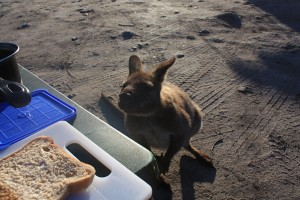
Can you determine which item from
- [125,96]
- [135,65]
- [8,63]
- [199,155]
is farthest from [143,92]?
[8,63]

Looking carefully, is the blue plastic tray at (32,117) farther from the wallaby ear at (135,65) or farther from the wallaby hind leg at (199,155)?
the wallaby hind leg at (199,155)

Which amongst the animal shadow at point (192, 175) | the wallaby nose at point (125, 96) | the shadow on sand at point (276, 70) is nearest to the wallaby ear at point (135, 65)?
the wallaby nose at point (125, 96)

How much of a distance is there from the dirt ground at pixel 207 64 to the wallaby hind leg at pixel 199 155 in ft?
0.22

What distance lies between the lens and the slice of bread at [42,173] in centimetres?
141

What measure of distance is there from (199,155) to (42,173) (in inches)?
73.1

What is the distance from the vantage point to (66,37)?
19.4 feet

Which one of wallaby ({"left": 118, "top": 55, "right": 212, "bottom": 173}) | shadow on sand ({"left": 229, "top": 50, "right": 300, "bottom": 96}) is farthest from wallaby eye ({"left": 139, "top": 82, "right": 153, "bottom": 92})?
shadow on sand ({"left": 229, "top": 50, "right": 300, "bottom": 96})

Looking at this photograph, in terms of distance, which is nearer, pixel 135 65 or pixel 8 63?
pixel 8 63

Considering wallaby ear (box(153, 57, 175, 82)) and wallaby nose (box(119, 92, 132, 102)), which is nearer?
wallaby nose (box(119, 92, 132, 102))

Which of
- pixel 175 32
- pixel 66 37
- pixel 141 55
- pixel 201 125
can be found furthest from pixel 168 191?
pixel 66 37

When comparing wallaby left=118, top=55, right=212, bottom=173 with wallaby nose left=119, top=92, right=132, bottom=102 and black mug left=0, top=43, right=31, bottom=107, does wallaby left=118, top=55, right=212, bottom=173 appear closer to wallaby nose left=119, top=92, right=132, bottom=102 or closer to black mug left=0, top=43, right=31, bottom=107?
wallaby nose left=119, top=92, right=132, bottom=102

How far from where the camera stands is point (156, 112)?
285cm

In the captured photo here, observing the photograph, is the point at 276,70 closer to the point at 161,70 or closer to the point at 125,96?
the point at 161,70

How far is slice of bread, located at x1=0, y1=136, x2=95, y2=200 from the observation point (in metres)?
1.41
